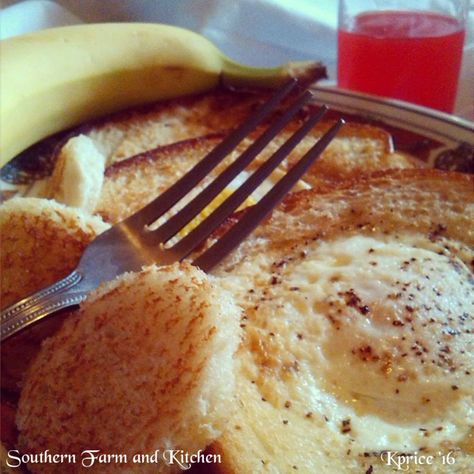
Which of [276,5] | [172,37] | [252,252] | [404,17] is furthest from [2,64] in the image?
[404,17]

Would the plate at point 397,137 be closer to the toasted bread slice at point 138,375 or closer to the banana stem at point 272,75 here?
the banana stem at point 272,75

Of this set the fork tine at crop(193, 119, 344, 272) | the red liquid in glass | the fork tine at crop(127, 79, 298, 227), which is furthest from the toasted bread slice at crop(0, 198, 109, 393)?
the red liquid in glass

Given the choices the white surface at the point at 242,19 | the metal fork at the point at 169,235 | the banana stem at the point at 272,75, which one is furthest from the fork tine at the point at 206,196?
the white surface at the point at 242,19

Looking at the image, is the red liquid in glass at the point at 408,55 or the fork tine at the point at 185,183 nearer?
the fork tine at the point at 185,183

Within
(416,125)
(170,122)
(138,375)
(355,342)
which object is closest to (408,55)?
(416,125)

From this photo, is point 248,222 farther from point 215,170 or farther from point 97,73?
point 97,73

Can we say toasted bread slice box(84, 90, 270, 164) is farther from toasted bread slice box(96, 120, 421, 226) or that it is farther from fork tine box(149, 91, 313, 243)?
fork tine box(149, 91, 313, 243)

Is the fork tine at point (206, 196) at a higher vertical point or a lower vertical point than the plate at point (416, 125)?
higher
